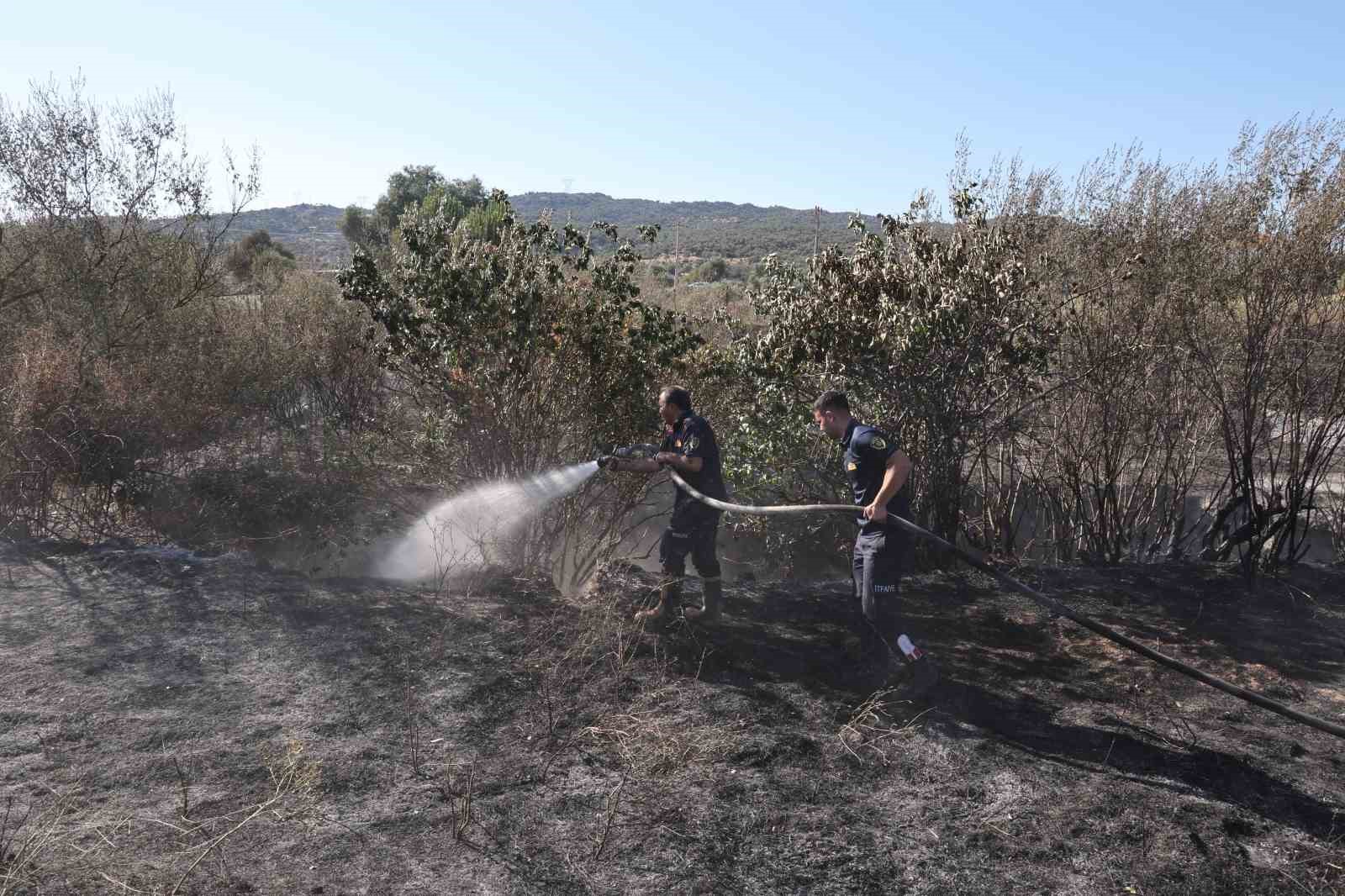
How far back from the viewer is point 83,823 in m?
3.45

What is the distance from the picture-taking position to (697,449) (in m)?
5.83

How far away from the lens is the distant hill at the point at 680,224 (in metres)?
59.1

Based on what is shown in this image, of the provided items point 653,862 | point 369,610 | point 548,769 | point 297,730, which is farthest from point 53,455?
point 653,862

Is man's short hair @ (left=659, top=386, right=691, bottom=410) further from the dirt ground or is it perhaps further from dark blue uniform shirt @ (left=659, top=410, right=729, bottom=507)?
the dirt ground

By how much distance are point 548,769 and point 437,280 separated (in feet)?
12.2

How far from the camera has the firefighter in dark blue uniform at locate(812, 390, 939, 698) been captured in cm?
488

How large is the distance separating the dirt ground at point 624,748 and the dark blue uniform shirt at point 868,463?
100 cm

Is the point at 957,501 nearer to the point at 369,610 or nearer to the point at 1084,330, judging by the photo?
the point at 1084,330

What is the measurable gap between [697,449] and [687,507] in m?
0.40

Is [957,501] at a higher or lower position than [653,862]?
higher

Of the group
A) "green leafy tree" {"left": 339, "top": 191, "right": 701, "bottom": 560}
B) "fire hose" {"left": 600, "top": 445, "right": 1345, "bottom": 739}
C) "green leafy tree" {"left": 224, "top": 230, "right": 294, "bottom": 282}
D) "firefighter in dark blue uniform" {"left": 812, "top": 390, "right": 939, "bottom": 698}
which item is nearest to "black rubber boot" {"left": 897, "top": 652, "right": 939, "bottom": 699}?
"firefighter in dark blue uniform" {"left": 812, "top": 390, "right": 939, "bottom": 698}

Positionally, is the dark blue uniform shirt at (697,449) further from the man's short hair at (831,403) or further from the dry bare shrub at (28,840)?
the dry bare shrub at (28,840)

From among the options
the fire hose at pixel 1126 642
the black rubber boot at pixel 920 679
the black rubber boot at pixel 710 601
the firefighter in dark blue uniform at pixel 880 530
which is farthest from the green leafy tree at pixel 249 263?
the black rubber boot at pixel 920 679

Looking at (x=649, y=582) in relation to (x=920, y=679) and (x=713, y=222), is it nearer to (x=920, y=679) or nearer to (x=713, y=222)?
(x=920, y=679)
